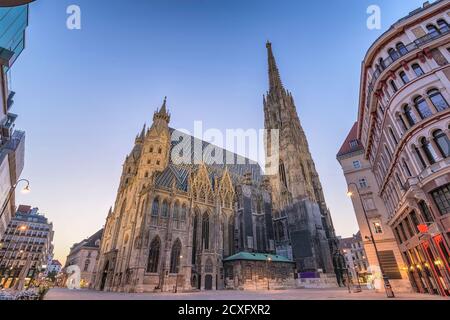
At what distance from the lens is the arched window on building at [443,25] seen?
14.9 m

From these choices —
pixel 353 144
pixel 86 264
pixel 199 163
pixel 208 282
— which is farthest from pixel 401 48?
pixel 86 264

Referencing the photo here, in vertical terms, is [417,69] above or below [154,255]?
above

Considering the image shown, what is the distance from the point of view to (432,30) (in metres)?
15.6

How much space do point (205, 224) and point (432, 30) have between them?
133 feet

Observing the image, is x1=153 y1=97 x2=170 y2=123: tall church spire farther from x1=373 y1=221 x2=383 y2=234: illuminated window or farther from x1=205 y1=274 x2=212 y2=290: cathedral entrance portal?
x1=373 y1=221 x2=383 y2=234: illuminated window

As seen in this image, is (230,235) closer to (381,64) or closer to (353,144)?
(353,144)

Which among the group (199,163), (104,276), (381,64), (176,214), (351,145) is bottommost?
(104,276)

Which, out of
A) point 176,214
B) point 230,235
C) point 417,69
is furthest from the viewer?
point 230,235

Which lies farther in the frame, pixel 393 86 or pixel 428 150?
pixel 393 86

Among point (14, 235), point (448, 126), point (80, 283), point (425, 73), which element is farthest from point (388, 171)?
point (14, 235)

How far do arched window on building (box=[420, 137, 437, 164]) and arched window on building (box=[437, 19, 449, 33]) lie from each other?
7.89 m
